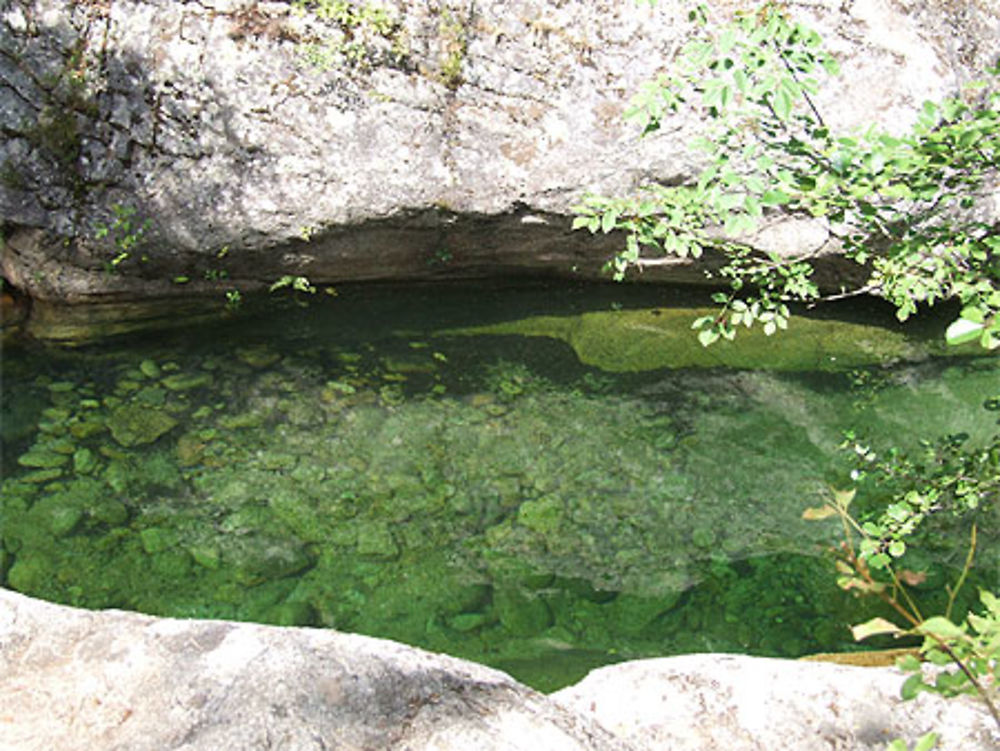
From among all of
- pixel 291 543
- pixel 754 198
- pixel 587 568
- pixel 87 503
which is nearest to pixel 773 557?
pixel 587 568

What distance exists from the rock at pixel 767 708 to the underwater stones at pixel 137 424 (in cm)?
229

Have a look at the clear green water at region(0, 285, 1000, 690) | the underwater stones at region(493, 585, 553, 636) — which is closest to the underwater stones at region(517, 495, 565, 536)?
the clear green water at region(0, 285, 1000, 690)

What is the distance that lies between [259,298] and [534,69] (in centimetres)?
166

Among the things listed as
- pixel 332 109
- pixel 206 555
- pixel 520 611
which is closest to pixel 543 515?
pixel 520 611

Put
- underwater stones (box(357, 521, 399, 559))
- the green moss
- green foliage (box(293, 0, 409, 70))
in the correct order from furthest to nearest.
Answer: the green moss
green foliage (box(293, 0, 409, 70))
underwater stones (box(357, 521, 399, 559))

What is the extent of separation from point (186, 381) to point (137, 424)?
0.31 metres

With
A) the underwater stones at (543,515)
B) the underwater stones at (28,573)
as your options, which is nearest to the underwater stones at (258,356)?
the underwater stones at (28,573)

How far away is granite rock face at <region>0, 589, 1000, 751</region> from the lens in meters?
1.49

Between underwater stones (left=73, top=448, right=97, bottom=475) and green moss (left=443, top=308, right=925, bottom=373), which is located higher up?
green moss (left=443, top=308, right=925, bottom=373)

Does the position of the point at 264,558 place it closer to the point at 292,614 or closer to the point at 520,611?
the point at 292,614

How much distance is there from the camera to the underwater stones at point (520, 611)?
304 centimetres

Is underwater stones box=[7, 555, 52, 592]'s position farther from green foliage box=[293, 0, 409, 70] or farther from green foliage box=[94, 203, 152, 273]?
A: green foliage box=[293, 0, 409, 70]

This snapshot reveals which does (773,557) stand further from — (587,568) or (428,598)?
(428,598)

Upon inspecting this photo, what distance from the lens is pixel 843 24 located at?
397cm
